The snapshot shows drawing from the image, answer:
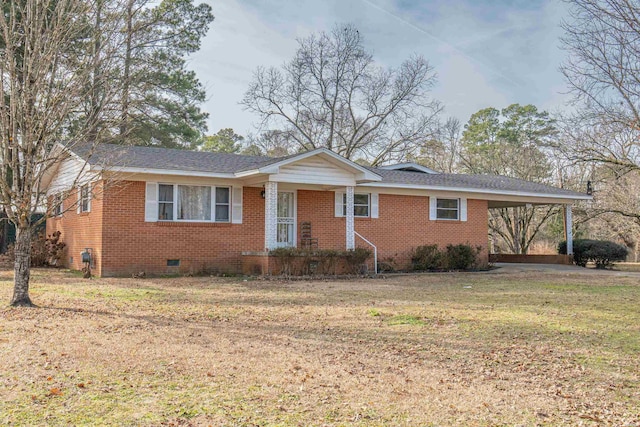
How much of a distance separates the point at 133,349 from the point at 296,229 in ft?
39.4

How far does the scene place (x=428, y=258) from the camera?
61.8 ft

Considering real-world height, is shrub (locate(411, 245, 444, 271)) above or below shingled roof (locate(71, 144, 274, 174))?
below

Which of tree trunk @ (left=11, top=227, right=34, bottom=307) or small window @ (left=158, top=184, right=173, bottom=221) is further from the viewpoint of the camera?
small window @ (left=158, top=184, right=173, bottom=221)

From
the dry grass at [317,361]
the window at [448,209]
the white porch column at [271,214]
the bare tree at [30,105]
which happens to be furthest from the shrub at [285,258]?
the bare tree at [30,105]

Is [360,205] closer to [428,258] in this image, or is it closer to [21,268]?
[428,258]

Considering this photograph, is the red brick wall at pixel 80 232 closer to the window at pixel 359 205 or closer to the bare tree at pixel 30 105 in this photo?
the bare tree at pixel 30 105

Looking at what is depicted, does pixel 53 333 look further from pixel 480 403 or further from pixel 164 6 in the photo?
pixel 164 6

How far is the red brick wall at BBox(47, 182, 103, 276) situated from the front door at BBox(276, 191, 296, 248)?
5.42 metres

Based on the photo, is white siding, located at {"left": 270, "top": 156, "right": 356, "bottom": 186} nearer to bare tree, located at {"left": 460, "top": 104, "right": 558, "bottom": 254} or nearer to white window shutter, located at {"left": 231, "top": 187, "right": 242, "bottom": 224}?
white window shutter, located at {"left": 231, "top": 187, "right": 242, "bottom": 224}

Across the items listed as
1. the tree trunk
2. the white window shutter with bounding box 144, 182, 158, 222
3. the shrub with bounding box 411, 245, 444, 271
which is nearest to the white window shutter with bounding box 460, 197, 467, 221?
the shrub with bounding box 411, 245, 444, 271

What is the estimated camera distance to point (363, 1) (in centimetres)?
1756

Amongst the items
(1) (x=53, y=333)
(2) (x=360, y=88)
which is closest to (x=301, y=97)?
(2) (x=360, y=88)

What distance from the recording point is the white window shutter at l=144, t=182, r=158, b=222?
15.6m

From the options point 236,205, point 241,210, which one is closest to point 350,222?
point 241,210
